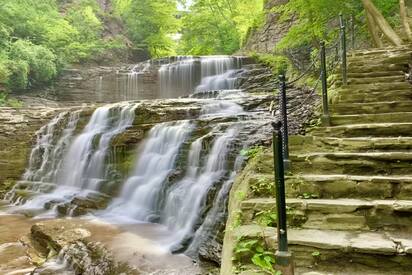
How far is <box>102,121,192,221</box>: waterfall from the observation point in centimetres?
845

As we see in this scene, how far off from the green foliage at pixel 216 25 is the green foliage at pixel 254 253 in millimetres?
23439

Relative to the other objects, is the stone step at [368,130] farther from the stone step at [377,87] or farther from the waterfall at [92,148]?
the waterfall at [92,148]

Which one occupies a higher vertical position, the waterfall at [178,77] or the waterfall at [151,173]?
the waterfall at [178,77]

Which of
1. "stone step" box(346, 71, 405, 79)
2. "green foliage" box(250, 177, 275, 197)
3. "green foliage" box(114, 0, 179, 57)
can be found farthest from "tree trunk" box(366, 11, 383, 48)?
"green foliage" box(114, 0, 179, 57)

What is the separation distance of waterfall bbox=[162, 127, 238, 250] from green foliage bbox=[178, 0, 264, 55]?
1800cm

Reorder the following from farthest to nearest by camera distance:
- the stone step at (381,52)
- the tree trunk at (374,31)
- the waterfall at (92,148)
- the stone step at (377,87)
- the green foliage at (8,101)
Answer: the green foliage at (8,101)
the waterfall at (92,148)
the tree trunk at (374,31)
the stone step at (381,52)
the stone step at (377,87)

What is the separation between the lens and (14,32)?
18562 mm

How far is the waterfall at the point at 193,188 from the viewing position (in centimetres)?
678

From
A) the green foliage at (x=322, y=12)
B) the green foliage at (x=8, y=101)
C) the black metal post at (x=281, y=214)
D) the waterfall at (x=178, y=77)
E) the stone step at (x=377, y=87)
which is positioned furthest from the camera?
the waterfall at (x=178, y=77)

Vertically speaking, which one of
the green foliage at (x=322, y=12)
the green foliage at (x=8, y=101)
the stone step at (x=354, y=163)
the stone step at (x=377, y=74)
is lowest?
the stone step at (x=354, y=163)

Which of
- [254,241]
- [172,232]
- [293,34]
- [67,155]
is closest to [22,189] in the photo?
[67,155]

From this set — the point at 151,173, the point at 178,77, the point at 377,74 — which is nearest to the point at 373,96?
the point at 377,74

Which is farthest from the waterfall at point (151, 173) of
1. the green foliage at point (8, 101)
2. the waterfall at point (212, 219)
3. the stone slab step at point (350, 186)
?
the green foliage at point (8, 101)

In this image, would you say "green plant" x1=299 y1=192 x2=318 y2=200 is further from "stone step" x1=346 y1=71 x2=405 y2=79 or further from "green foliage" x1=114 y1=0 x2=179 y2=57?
"green foliage" x1=114 y1=0 x2=179 y2=57
